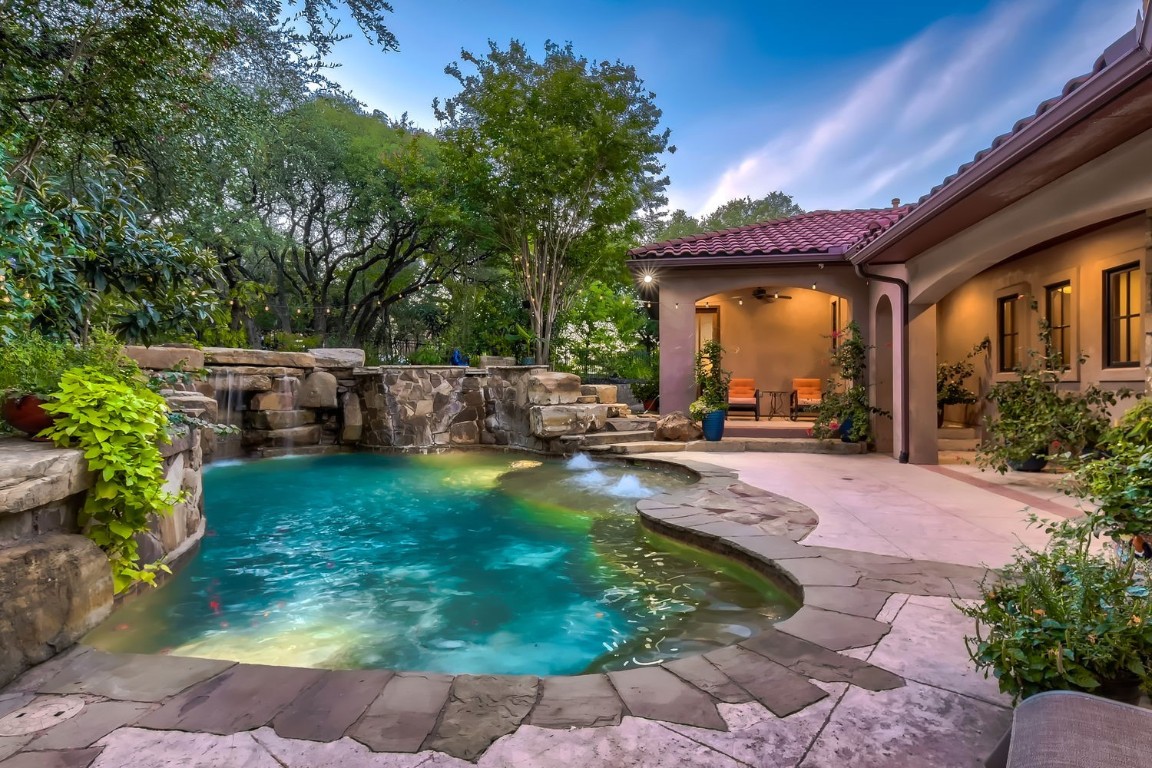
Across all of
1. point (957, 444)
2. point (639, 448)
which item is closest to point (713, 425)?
point (639, 448)

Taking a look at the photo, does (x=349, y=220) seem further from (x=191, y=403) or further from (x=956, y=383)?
(x=956, y=383)

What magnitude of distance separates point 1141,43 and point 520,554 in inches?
178

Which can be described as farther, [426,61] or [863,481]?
[426,61]

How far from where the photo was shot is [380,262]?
741 inches

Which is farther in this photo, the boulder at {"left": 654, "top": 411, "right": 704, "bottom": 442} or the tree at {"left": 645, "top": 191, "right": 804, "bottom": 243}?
the tree at {"left": 645, "top": 191, "right": 804, "bottom": 243}

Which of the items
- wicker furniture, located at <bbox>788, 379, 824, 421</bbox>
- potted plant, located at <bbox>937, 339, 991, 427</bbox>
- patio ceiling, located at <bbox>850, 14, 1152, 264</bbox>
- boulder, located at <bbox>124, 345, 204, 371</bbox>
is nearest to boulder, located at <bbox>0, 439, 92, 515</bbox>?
patio ceiling, located at <bbox>850, 14, 1152, 264</bbox>

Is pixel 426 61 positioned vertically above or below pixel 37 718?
above

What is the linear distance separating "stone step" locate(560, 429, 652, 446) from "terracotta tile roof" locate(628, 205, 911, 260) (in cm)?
293

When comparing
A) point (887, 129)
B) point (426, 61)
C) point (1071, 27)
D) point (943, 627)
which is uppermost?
point (887, 129)

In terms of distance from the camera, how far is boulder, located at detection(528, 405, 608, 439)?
30.3 ft

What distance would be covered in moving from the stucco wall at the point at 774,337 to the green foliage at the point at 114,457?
11.0 meters

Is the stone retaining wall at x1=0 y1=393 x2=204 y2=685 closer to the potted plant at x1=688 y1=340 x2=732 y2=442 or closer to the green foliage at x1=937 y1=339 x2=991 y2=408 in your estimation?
the potted plant at x1=688 y1=340 x2=732 y2=442

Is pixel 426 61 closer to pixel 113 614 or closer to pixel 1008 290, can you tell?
pixel 1008 290

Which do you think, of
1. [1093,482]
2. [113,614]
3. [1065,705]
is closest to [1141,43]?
[1093,482]
